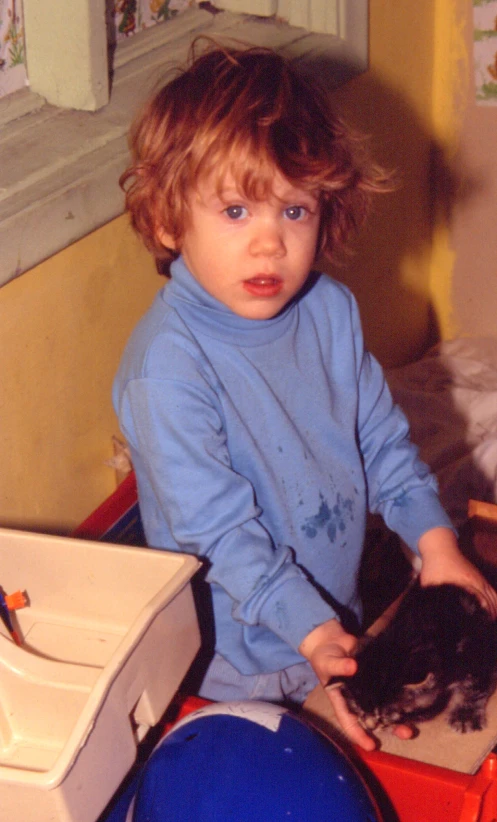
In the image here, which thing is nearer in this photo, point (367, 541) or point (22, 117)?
point (22, 117)

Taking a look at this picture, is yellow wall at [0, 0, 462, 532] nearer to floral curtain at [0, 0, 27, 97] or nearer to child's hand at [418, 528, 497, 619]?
floral curtain at [0, 0, 27, 97]

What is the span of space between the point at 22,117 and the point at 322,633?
0.74 m

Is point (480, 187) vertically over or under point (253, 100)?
under

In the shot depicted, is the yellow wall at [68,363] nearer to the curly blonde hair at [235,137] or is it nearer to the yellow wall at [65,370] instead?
the yellow wall at [65,370]

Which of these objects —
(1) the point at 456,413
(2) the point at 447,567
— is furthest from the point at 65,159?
(1) the point at 456,413

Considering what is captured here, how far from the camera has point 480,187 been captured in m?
1.98

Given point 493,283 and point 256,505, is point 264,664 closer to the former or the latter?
point 256,505

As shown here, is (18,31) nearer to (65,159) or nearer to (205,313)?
(65,159)

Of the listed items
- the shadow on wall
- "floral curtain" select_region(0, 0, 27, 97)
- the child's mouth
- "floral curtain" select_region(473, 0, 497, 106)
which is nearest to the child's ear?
the child's mouth

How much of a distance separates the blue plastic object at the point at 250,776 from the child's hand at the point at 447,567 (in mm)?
244

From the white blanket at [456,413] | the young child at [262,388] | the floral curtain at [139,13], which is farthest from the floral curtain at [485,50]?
the young child at [262,388]

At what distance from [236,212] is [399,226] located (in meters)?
1.09

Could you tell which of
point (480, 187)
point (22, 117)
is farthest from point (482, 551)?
point (480, 187)

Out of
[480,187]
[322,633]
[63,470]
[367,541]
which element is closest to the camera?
[322,633]
